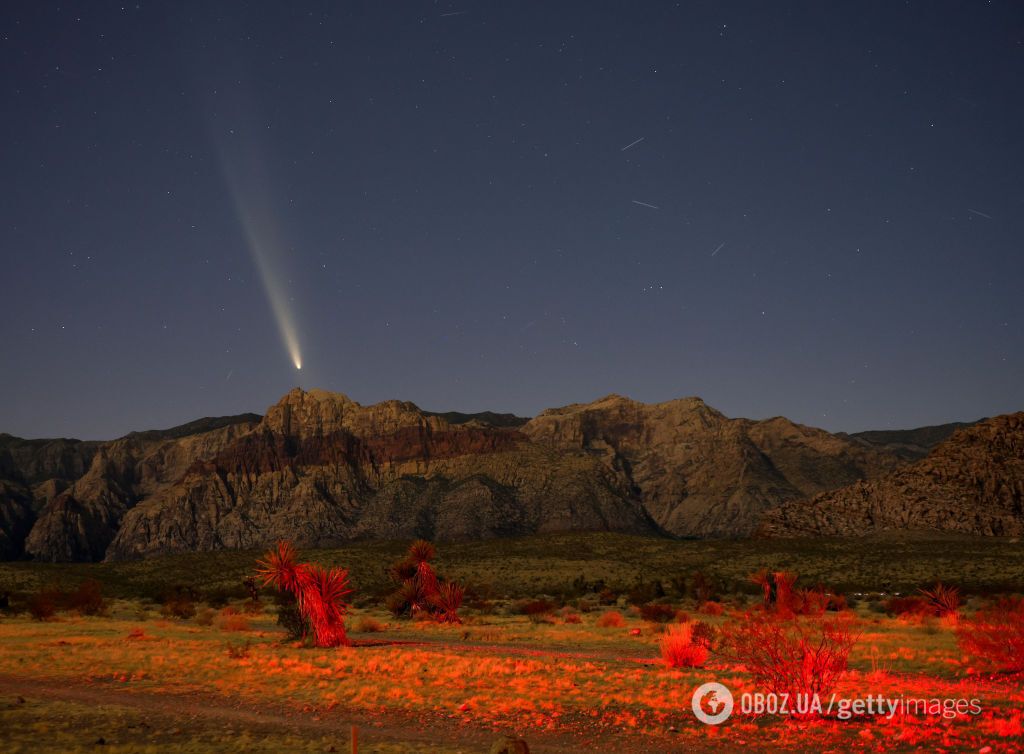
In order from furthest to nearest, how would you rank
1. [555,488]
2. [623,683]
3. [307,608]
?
1. [555,488]
2. [307,608]
3. [623,683]

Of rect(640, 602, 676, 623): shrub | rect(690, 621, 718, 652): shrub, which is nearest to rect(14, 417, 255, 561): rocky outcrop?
rect(640, 602, 676, 623): shrub

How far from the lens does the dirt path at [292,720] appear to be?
13.2 m

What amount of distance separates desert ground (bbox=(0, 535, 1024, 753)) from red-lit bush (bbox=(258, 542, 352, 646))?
884 millimetres

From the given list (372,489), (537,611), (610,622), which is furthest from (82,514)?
(610,622)

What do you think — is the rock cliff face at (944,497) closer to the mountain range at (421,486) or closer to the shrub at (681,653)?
the mountain range at (421,486)

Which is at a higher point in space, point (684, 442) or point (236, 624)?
point (684, 442)

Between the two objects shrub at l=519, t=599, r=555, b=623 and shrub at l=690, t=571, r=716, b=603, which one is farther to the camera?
shrub at l=690, t=571, r=716, b=603

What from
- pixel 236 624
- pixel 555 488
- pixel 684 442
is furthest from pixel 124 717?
pixel 684 442

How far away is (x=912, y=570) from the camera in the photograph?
57469 mm

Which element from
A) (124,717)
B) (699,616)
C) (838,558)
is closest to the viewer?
(124,717)

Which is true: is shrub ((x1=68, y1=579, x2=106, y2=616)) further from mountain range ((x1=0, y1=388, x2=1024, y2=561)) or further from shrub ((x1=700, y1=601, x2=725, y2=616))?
mountain range ((x1=0, y1=388, x2=1024, y2=561))

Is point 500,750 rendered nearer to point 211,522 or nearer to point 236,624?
point 236,624

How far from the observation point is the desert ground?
43.7 ft

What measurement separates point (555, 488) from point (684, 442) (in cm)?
6328
